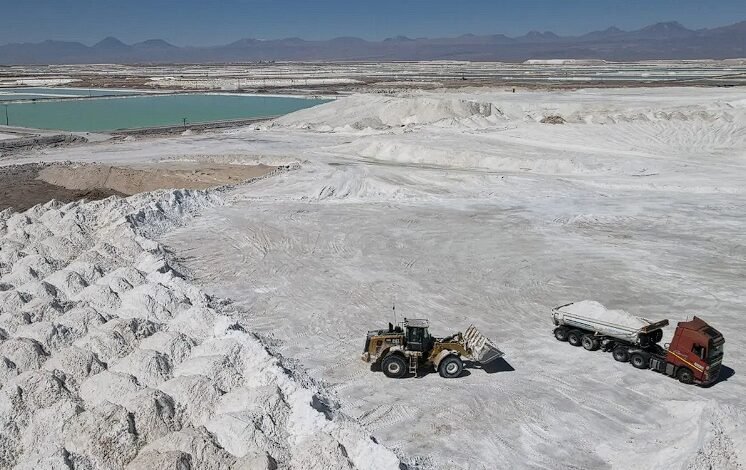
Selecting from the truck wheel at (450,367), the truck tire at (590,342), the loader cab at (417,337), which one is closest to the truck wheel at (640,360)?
the truck tire at (590,342)

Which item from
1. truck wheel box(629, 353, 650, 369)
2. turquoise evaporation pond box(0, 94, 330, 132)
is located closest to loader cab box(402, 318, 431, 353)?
truck wheel box(629, 353, 650, 369)

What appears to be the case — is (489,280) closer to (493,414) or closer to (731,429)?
(493,414)

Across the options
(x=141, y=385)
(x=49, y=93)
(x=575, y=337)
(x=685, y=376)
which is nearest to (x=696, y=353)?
(x=685, y=376)

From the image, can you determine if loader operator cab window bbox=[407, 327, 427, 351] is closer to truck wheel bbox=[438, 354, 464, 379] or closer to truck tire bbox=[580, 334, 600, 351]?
truck wheel bbox=[438, 354, 464, 379]

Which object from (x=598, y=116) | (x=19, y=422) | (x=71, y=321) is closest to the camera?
(x=19, y=422)

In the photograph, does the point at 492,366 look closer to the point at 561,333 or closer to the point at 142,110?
the point at 561,333

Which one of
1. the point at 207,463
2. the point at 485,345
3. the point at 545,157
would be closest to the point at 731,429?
the point at 485,345
